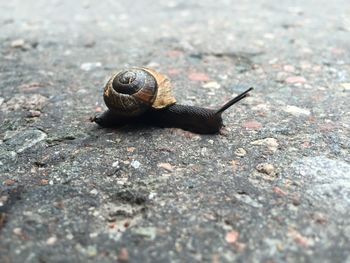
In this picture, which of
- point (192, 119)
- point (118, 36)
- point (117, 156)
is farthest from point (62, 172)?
point (118, 36)

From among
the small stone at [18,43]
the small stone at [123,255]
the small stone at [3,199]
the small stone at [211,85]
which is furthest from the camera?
the small stone at [18,43]

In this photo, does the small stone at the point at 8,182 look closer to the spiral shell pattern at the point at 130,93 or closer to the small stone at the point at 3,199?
the small stone at the point at 3,199

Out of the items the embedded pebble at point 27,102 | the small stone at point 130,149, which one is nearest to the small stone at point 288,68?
the small stone at point 130,149

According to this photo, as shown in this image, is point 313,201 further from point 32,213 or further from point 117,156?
point 32,213

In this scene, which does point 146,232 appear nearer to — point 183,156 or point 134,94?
point 183,156

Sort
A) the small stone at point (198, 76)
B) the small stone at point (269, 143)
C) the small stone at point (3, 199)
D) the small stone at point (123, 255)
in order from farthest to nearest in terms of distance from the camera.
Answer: the small stone at point (198, 76)
the small stone at point (269, 143)
the small stone at point (3, 199)
the small stone at point (123, 255)

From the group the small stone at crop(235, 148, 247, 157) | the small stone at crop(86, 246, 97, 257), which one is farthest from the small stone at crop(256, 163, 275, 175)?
the small stone at crop(86, 246, 97, 257)
